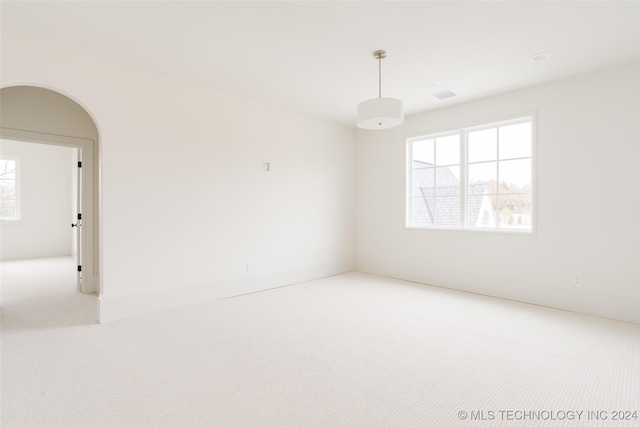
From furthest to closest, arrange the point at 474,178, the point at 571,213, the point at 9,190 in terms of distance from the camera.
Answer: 1. the point at 9,190
2. the point at 474,178
3. the point at 571,213

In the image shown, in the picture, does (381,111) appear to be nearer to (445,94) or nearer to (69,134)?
(445,94)

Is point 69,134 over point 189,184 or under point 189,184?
over

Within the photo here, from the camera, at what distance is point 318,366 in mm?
2373

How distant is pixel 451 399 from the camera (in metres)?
1.96

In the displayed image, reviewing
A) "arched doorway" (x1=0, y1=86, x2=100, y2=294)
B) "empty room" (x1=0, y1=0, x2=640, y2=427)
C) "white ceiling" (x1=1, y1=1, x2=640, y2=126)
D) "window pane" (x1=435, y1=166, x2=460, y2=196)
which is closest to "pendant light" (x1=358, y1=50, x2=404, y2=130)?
"empty room" (x1=0, y1=0, x2=640, y2=427)

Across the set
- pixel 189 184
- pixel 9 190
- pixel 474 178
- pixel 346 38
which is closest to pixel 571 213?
pixel 474 178

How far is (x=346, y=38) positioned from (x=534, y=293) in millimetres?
3729

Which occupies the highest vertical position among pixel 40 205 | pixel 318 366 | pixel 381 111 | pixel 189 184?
pixel 381 111

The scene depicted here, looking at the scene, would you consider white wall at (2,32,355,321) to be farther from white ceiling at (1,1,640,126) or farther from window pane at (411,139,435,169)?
window pane at (411,139,435,169)

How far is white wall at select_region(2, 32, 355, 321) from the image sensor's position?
330 cm

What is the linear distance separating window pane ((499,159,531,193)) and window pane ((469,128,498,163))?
216 millimetres

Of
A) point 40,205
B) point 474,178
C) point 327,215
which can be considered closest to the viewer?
point 474,178

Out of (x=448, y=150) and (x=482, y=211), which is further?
(x=448, y=150)

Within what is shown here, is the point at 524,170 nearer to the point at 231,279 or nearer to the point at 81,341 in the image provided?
the point at 231,279
